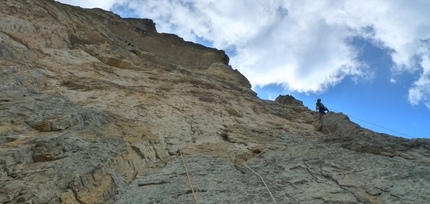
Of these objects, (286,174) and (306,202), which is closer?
(306,202)

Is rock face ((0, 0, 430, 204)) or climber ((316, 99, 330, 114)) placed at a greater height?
climber ((316, 99, 330, 114))

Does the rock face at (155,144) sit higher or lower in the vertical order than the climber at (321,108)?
lower

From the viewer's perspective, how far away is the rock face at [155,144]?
527 cm

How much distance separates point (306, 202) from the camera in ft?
17.0

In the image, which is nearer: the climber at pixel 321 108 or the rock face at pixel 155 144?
the rock face at pixel 155 144

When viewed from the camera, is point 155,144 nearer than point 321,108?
Yes

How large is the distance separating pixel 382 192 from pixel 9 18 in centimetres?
1312

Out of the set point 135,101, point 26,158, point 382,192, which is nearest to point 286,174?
point 382,192

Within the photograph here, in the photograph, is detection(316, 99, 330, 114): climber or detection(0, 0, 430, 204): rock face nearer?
detection(0, 0, 430, 204): rock face

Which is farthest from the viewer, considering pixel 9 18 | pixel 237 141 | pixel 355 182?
pixel 9 18

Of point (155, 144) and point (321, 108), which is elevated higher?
point (321, 108)

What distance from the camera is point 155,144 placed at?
742 centimetres

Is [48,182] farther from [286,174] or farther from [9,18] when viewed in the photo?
[9,18]

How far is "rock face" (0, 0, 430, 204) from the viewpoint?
527cm
